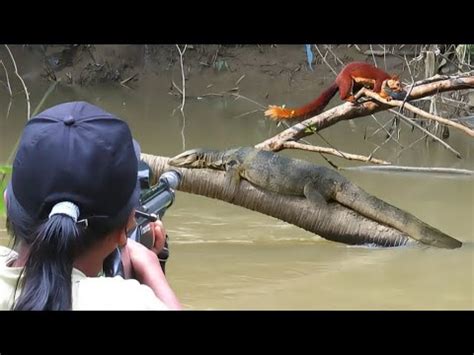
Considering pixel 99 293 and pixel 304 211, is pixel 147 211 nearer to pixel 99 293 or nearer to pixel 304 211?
pixel 99 293

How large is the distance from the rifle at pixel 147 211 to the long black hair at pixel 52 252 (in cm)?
14

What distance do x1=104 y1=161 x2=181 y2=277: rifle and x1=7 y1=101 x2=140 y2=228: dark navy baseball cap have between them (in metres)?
0.17

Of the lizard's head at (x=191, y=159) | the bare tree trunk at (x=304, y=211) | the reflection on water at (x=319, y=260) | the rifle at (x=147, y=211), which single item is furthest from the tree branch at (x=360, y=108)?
the rifle at (x=147, y=211)

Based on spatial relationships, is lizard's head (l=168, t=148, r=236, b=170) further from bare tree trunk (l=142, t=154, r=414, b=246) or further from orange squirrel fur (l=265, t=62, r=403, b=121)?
orange squirrel fur (l=265, t=62, r=403, b=121)

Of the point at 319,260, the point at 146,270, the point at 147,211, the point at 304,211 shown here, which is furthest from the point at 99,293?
the point at 304,211

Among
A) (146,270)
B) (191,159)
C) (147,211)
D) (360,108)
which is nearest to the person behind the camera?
(146,270)

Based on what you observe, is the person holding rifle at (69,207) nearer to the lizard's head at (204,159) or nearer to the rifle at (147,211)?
the rifle at (147,211)

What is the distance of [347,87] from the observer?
5.31 m

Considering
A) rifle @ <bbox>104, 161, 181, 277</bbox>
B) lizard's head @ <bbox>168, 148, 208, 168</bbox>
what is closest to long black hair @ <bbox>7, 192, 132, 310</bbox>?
rifle @ <bbox>104, 161, 181, 277</bbox>

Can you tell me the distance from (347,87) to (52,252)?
4416 mm

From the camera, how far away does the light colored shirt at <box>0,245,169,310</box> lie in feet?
3.37

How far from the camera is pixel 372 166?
691 centimetres

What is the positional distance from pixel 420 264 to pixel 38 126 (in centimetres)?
372

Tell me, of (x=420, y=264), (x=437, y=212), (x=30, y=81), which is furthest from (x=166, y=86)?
(x=420, y=264)
